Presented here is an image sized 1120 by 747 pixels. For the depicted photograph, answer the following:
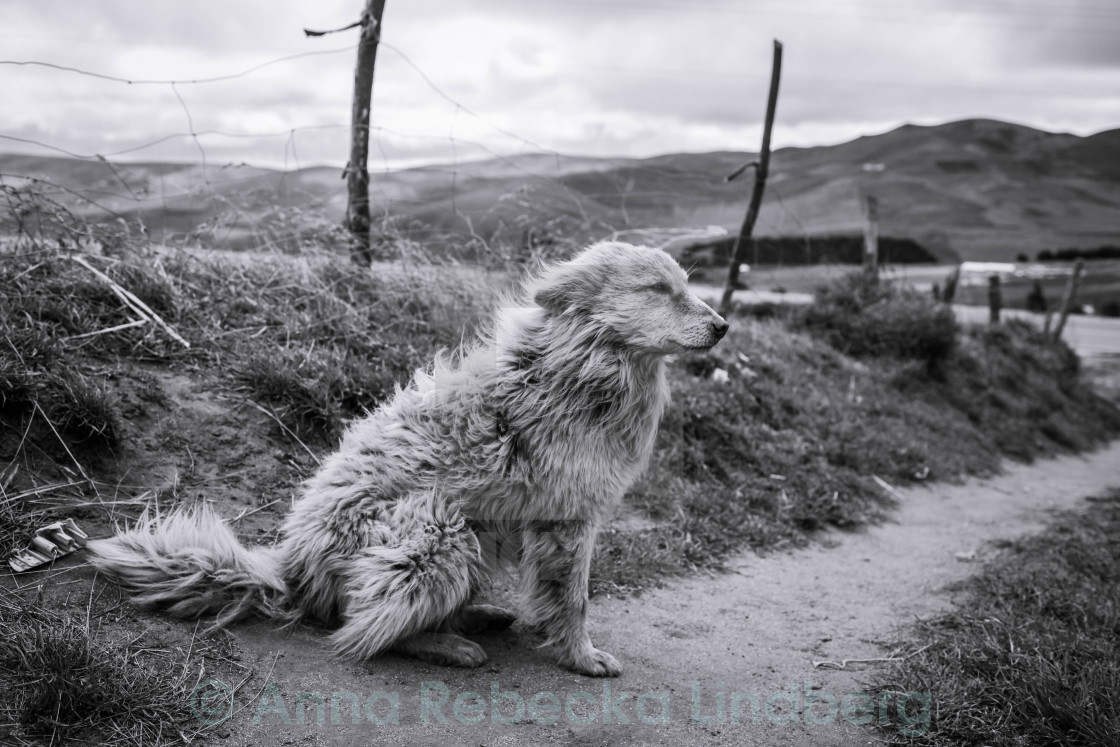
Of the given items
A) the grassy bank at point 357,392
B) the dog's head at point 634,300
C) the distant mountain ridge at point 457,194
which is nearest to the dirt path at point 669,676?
the grassy bank at point 357,392

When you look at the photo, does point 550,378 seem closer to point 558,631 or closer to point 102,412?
point 558,631

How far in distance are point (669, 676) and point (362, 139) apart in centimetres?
507

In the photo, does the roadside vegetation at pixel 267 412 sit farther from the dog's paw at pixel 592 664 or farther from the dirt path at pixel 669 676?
the dog's paw at pixel 592 664

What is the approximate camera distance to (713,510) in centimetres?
577

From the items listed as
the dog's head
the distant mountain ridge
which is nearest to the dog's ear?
the dog's head

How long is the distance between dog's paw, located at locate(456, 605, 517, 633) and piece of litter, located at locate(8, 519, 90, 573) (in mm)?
1696

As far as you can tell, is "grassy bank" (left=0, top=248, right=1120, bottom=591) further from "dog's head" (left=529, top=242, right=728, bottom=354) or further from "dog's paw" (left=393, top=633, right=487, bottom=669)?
"dog's head" (left=529, top=242, right=728, bottom=354)

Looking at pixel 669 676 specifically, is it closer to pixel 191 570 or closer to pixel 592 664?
pixel 592 664

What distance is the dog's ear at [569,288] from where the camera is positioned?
3549 mm

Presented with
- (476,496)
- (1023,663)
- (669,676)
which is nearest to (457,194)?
(476,496)

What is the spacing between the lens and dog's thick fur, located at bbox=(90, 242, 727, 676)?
10.4ft

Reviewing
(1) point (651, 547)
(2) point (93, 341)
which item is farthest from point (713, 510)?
(2) point (93, 341)

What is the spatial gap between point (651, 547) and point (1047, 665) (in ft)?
7.32

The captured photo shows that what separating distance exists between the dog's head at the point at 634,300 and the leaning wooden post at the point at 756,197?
601 centimetres
